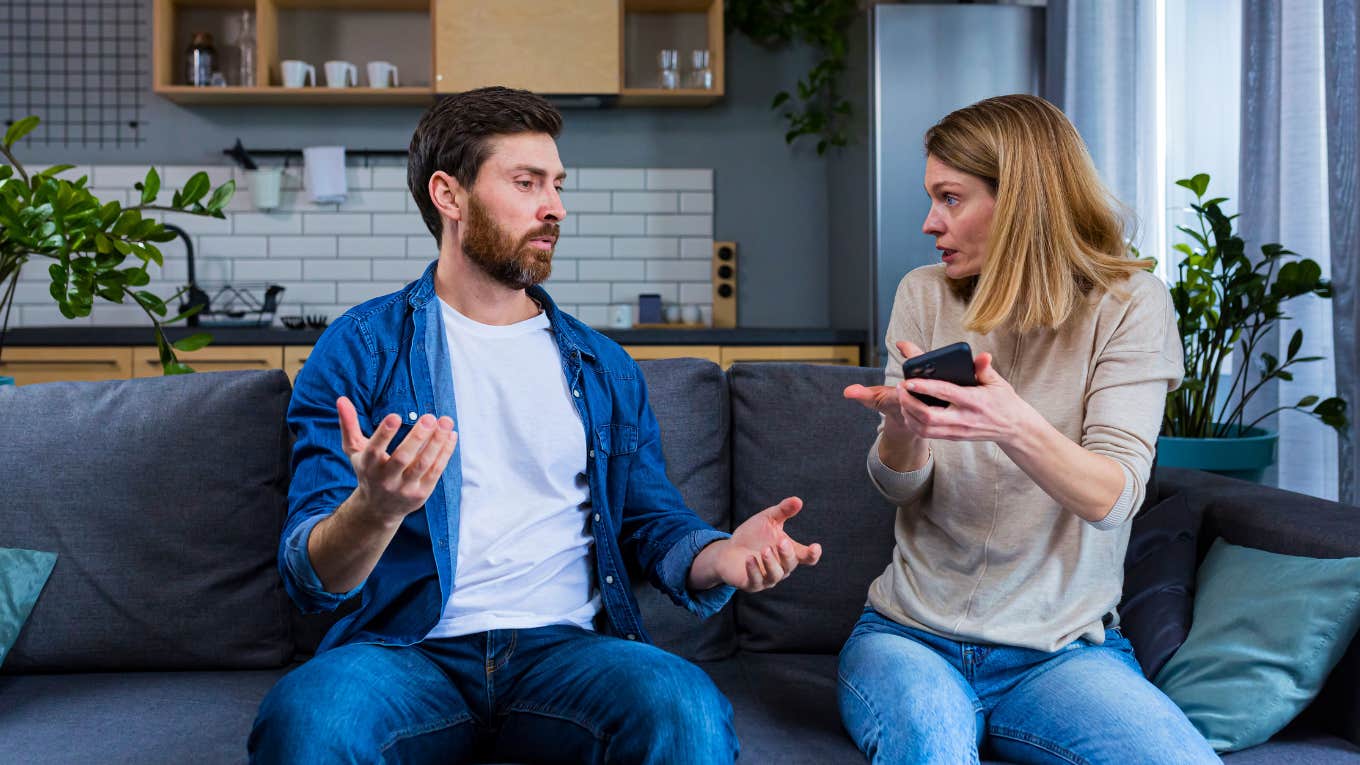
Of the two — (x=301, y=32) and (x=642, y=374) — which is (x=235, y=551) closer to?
(x=642, y=374)

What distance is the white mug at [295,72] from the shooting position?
425 centimetres

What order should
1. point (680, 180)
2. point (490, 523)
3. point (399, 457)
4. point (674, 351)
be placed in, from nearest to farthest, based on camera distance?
point (399, 457) < point (490, 523) < point (674, 351) < point (680, 180)

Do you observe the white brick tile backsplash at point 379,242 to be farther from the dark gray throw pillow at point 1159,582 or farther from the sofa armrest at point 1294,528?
the dark gray throw pillow at point 1159,582

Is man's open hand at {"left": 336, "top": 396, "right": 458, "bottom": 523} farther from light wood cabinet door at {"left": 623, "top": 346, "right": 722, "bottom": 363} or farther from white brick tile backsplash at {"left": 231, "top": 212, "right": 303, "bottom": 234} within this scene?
white brick tile backsplash at {"left": 231, "top": 212, "right": 303, "bottom": 234}

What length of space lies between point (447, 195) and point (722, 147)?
120 inches

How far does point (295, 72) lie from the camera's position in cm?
426

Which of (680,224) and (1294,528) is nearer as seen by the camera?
(1294,528)

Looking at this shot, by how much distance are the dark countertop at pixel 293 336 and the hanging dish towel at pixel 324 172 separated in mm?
702

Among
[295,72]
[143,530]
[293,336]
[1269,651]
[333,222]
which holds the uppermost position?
[295,72]

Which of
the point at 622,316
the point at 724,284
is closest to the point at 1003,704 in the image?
the point at 622,316

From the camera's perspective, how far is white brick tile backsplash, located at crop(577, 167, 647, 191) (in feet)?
15.2

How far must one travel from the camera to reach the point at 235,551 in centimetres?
179

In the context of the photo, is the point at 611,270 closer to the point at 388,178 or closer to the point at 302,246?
the point at 388,178

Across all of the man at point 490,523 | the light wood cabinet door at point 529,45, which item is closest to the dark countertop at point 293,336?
the light wood cabinet door at point 529,45
